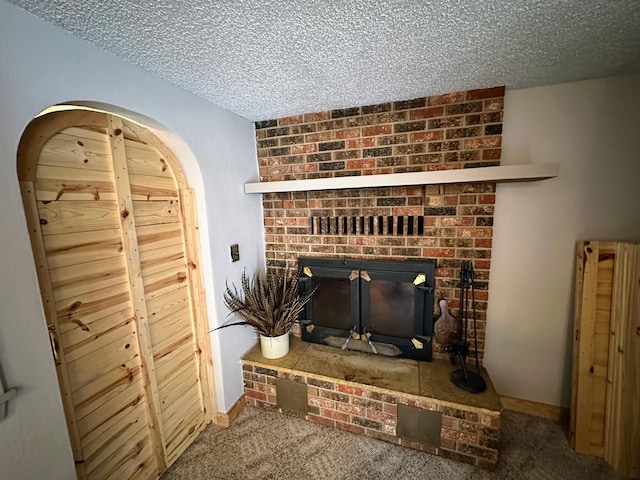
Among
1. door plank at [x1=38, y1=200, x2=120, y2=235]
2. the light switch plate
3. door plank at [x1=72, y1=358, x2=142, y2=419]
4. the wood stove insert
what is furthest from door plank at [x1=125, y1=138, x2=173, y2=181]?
the wood stove insert

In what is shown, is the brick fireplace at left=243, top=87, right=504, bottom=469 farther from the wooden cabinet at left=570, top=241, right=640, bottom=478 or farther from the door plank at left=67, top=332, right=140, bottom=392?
the door plank at left=67, top=332, right=140, bottom=392

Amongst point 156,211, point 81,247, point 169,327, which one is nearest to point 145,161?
point 156,211

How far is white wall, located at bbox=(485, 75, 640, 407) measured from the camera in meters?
1.56

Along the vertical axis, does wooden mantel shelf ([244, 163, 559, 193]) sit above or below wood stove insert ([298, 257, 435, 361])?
above

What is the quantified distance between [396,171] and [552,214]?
3.52 feet

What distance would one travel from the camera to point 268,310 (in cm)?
196

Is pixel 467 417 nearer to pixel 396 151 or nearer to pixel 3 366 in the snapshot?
pixel 396 151

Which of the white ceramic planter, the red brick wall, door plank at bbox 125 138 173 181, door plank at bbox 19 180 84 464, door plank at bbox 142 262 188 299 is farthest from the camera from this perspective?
the white ceramic planter

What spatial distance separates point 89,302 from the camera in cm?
121

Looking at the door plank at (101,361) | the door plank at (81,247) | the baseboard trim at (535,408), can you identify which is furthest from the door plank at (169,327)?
the baseboard trim at (535,408)

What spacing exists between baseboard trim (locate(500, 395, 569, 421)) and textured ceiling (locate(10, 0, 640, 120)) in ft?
7.32

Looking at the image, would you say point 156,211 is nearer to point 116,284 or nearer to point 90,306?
point 116,284

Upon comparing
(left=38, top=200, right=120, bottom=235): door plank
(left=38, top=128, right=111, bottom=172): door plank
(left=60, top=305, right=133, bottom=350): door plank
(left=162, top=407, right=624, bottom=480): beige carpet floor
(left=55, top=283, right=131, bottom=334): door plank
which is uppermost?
(left=38, top=128, right=111, bottom=172): door plank

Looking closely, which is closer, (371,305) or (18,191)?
(18,191)
